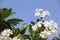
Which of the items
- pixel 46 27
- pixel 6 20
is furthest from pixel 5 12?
pixel 46 27

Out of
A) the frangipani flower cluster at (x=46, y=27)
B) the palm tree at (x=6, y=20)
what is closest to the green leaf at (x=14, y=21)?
the palm tree at (x=6, y=20)

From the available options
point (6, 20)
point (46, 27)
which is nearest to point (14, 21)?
point (6, 20)

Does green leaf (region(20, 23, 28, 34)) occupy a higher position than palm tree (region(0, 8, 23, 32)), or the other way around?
palm tree (region(0, 8, 23, 32))

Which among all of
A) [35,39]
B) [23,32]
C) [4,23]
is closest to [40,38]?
[35,39]

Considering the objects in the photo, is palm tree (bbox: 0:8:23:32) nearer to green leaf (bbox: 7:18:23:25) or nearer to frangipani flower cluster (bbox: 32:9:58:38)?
green leaf (bbox: 7:18:23:25)

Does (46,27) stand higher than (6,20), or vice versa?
(6,20)

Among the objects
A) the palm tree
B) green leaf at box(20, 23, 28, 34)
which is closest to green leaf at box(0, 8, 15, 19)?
the palm tree

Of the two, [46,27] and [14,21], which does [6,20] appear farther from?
[46,27]

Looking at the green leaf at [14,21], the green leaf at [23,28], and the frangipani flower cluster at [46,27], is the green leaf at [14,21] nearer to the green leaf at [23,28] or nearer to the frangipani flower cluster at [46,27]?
the green leaf at [23,28]

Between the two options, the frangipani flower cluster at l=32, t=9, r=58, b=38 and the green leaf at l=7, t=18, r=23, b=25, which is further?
the green leaf at l=7, t=18, r=23, b=25

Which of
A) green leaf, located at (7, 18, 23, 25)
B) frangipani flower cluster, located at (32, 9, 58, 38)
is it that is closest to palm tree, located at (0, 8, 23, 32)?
green leaf, located at (7, 18, 23, 25)

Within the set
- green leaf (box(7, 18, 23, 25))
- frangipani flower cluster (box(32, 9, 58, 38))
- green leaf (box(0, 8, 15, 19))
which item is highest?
green leaf (box(0, 8, 15, 19))

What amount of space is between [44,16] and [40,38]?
14 cm

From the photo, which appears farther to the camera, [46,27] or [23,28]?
[23,28]
